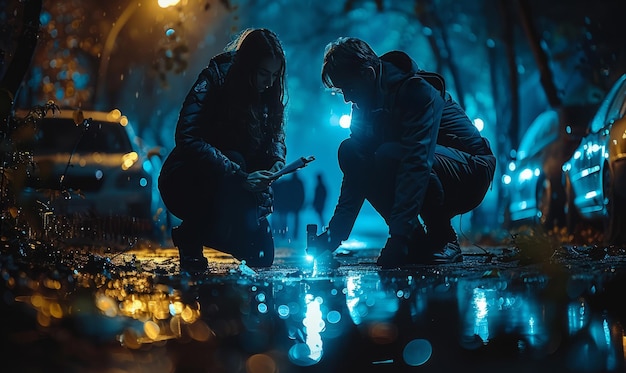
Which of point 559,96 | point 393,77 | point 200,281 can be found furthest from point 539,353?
point 559,96

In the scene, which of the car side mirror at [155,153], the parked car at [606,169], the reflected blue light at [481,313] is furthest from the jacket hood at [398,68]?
the car side mirror at [155,153]

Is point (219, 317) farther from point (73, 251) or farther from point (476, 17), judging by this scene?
point (476, 17)

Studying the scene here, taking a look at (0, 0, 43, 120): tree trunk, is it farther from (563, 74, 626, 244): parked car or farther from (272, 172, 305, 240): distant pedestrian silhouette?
(272, 172, 305, 240): distant pedestrian silhouette

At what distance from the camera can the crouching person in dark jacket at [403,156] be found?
5.94m

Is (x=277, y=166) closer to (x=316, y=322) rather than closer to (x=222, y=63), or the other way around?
(x=222, y=63)

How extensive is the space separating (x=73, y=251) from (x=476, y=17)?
2211cm

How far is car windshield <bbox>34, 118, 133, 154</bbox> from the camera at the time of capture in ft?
35.6

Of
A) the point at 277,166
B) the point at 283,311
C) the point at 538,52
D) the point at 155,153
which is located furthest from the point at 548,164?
the point at 283,311

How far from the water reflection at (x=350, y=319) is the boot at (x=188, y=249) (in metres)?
0.82

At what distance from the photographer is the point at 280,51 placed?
19.6ft

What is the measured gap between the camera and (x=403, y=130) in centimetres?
605

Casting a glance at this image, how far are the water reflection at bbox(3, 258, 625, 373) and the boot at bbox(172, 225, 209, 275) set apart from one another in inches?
32.5

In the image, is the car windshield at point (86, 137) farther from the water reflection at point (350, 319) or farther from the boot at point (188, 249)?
the water reflection at point (350, 319)

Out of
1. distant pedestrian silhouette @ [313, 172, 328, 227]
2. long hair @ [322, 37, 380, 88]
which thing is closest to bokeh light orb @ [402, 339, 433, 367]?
long hair @ [322, 37, 380, 88]
